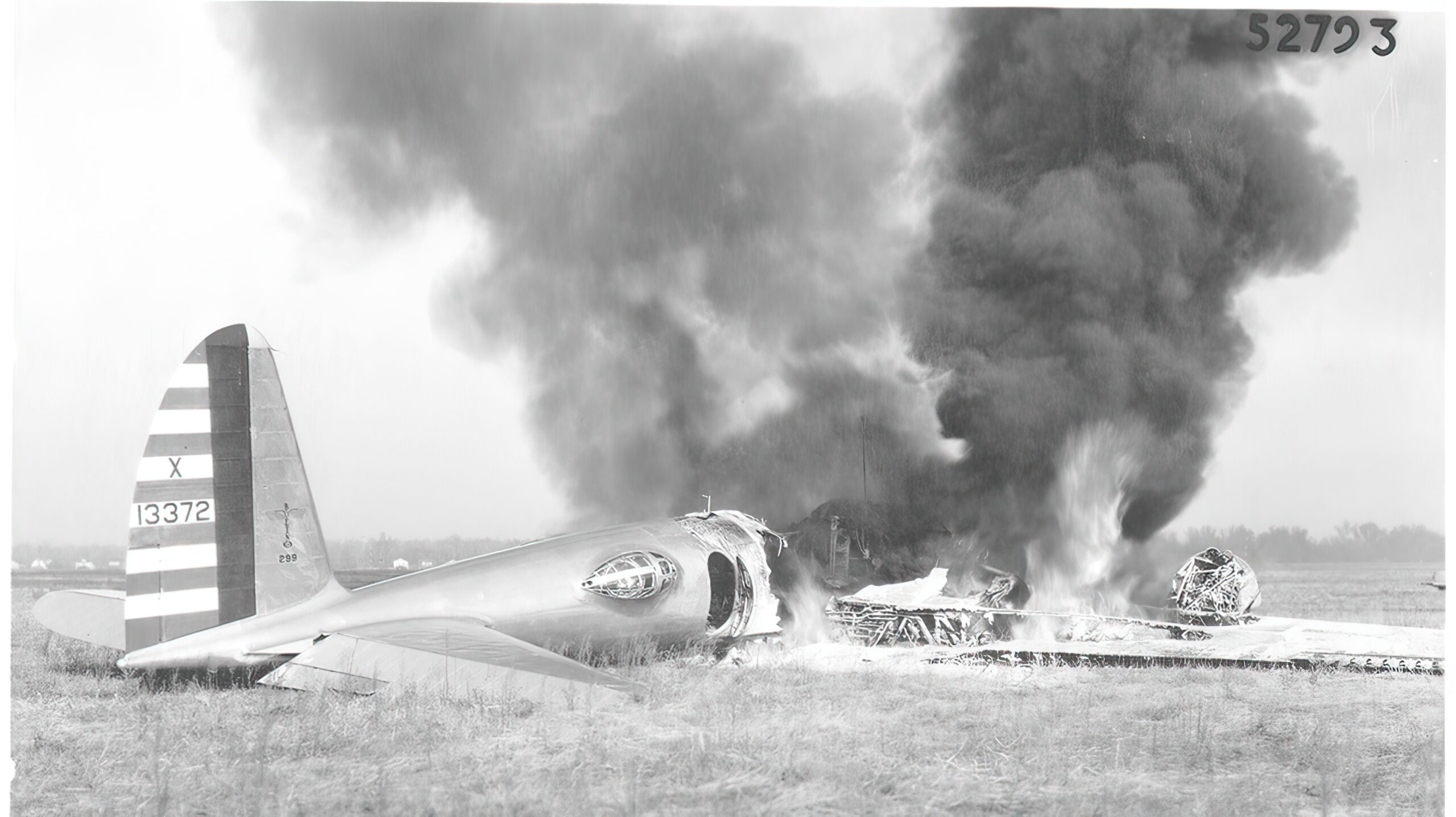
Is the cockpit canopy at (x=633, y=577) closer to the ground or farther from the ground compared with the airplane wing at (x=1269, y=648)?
farther from the ground

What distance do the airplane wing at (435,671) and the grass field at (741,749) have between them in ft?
0.69

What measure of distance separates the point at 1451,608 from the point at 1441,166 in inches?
153

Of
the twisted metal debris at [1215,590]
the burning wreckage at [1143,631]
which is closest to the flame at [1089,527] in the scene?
the burning wreckage at [1143,631]

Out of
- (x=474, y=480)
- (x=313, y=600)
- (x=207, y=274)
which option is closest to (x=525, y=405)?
(x=474, y=480)

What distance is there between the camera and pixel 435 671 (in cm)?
633

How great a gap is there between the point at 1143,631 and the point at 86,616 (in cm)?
865

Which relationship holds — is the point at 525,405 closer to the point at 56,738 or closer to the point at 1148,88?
the point at 56,738

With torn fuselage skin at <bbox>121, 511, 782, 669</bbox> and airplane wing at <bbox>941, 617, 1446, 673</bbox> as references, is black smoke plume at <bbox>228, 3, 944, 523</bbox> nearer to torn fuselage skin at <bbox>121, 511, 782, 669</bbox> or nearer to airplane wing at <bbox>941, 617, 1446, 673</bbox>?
torn fuselage skin at <bbox>121, 511, 782, 669</bbox>

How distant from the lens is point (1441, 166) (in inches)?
374

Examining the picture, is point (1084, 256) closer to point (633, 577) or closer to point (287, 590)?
point (633, 577)

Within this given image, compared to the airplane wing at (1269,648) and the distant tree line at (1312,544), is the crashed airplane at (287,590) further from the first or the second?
the distant tree line at (1312,544)

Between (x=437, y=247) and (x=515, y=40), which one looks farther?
(x=437, y=247)

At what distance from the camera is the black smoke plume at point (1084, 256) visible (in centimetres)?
1034

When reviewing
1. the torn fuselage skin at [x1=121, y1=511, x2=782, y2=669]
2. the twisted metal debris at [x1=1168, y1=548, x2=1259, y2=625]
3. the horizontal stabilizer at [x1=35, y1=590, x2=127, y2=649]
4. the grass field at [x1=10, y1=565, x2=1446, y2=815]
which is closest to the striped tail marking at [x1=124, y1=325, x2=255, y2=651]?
the torn fuselage skin at [x1=121, y1=511, x2=782, y2=669]
